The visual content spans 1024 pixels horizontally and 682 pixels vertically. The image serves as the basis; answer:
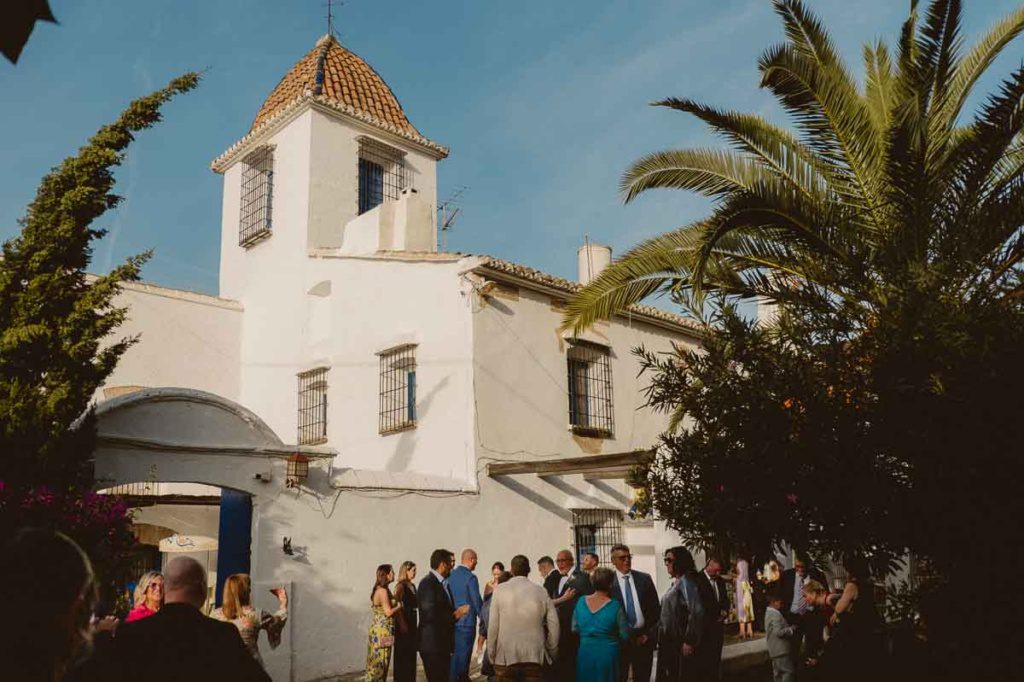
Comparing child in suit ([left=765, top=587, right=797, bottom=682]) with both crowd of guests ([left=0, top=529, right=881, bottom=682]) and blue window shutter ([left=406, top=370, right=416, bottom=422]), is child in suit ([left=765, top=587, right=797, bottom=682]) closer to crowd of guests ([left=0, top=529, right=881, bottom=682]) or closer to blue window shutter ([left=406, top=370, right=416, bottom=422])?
crowd of guests ([left=0, top=529, right=881, bottom=682])

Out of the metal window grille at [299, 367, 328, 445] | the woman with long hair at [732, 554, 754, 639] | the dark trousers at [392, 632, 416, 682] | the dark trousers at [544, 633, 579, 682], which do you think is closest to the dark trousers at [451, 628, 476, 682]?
the dark trousers at [392, 632, 416, 682]

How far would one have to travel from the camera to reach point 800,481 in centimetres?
620

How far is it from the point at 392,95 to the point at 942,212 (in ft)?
56.5

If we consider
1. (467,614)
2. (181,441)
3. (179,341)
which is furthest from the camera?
(179,341)

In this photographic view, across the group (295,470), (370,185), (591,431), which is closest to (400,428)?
(591,431)

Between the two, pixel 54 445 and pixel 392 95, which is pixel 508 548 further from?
pixel 392 95

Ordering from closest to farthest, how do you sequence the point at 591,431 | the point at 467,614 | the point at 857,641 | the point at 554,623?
the point at 554,623, the point at 857,641, the point at 467,614, the point at 591,431

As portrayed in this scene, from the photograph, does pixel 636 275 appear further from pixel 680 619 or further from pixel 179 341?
pixel 179 341

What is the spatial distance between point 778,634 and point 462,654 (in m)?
3.39

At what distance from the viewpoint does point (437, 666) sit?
30.4 feet

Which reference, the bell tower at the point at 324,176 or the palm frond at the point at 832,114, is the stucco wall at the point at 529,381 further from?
the palm frond at the point at 832,114

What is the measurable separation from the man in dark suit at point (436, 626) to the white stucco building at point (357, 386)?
3.76m

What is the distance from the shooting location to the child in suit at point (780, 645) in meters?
8.71

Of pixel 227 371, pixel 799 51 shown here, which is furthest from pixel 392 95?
pixel 799 51
